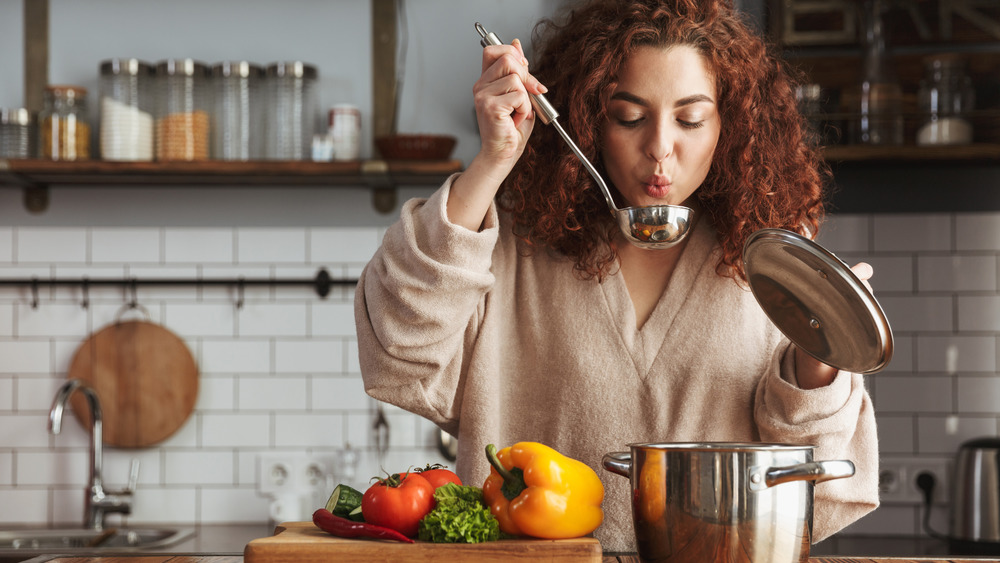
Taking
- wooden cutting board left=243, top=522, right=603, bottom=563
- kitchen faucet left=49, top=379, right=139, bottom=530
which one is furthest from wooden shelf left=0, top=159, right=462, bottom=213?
wooden cutting board left=243, top=522, right=603, bottom=563

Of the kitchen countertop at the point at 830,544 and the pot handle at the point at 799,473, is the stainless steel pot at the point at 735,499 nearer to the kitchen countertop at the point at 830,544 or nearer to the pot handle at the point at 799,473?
the pot handle at the point at 799,473

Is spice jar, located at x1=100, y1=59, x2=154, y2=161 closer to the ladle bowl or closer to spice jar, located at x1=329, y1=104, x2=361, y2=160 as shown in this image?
spice jar, located at x1=329, y1=104, x2=361, y2=160

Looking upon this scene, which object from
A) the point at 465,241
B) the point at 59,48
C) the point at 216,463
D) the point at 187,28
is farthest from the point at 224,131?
the point at 465,241

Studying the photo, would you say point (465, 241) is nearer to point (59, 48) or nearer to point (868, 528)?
point (868, 528)

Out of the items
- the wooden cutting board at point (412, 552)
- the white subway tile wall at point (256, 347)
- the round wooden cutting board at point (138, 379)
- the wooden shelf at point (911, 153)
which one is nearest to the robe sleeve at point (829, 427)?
the wooden cutting board at point (412, 552)

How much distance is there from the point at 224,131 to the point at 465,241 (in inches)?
62.3

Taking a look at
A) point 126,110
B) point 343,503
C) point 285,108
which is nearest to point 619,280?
point 343,503

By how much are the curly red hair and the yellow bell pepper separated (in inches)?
16.5

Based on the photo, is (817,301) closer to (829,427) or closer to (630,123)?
(829,427)

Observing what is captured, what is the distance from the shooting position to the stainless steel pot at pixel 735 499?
80cm

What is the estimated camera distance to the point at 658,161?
3.84ft

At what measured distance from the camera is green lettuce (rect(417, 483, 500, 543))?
889 mm

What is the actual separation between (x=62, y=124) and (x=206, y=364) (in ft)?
2.42

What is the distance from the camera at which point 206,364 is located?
8.39 ft
